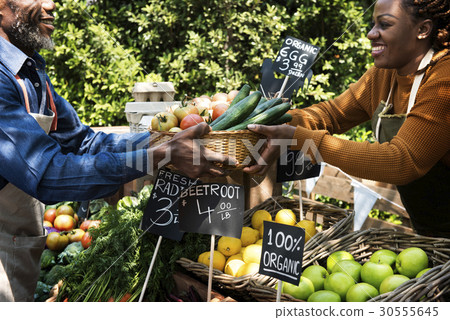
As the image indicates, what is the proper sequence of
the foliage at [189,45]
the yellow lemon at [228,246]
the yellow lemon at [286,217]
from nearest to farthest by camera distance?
the yellow lemon at [228,246]
the yellow lemon at [286,217]
the foliage at [189,45]

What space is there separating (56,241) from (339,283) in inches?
96.8

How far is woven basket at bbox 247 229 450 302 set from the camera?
1.76 metres

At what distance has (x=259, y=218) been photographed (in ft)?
8.93

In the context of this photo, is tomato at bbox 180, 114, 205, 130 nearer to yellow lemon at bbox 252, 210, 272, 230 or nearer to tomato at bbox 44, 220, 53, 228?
yellow lemon at bbox 252, 210, 272, 230

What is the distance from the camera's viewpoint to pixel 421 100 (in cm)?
216

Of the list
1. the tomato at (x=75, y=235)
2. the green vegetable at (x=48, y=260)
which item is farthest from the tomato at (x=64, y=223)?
the green vegetable at (x=48, y=260)

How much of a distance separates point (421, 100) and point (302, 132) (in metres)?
0.58

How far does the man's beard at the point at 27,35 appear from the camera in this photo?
7.02ft

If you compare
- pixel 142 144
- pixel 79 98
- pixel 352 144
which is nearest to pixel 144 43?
pixel 79 98

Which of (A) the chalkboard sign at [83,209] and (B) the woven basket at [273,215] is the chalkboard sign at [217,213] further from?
(A) the chalkboard sign at [83,209]

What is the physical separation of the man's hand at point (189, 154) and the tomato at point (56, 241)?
1.99 m

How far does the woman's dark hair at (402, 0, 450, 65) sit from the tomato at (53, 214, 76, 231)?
3.12 metres

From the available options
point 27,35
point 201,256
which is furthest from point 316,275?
point 27,35
